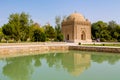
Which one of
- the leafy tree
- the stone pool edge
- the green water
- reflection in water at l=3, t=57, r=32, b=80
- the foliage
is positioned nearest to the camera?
the green water

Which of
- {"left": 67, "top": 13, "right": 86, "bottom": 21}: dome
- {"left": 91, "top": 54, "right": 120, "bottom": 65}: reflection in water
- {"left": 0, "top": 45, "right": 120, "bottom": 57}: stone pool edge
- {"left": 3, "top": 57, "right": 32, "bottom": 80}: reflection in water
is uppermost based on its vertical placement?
{"left": 67, "top": 13, "right": 86, "bottom": 21}: dome

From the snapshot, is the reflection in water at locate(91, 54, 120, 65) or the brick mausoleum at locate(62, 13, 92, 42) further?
the brick mausoleum at locate(62, 13, 92, 42)


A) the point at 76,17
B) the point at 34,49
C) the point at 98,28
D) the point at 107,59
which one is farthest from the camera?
the point at 98,28

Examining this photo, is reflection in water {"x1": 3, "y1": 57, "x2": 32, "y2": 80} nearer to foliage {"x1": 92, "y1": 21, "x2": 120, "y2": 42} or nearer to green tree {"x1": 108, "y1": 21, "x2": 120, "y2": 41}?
foliage {"x1": 92, "y1": 21, "x2": 120, "y2": 42}

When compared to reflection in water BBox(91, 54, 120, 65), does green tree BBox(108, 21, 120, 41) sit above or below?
above

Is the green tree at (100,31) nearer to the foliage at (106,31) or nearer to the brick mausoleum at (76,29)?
the foliage at (106,31)

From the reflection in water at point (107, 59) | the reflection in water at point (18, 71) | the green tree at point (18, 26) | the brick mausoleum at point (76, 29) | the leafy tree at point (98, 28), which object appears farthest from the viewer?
the leafy tree at point (98, 28)

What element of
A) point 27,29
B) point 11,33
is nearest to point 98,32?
point 27,29

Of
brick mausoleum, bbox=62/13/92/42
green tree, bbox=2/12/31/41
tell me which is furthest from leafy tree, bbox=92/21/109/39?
green tree, bbox=2/12/31/41

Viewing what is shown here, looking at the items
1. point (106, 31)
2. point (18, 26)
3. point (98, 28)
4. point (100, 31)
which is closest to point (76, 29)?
point (106, 31)

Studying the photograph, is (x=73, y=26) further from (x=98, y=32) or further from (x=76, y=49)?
(x=76, y=49)

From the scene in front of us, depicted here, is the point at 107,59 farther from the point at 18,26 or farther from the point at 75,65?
the point at 18,26

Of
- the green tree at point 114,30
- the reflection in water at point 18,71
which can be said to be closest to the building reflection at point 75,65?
the reflection in water at point 18,71

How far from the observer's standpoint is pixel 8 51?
18547 millimetres
